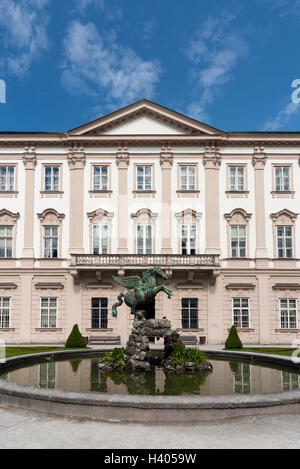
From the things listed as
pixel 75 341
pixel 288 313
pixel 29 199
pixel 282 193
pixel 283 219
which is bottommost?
pixel 75 341

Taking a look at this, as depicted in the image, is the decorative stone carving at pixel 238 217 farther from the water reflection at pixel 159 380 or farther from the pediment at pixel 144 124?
the water reflection at pixel 159 380

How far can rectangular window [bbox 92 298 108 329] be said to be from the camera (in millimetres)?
29750

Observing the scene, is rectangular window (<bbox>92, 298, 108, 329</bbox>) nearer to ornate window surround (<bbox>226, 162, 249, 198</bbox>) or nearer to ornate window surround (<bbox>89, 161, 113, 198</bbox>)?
ornate window surround (<bbox>89, 161, 113, 198</bbox>)

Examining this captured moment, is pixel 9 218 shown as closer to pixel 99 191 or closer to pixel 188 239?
pixel 99 191

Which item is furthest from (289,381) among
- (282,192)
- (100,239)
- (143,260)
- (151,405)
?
(282,192)

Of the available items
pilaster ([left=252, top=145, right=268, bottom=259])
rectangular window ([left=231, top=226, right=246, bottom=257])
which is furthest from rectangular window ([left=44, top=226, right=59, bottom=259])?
pilaster ([left=252, top=145, right=268, bottom=259])

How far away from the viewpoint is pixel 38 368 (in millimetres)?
15188

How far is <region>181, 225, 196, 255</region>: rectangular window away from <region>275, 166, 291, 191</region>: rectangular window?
Result: 7.61 metres

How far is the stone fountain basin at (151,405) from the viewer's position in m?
8.55

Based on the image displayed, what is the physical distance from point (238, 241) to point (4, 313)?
18700 mm

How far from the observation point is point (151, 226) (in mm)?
30703

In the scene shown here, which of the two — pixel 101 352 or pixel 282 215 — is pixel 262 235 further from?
pixel 101 352
